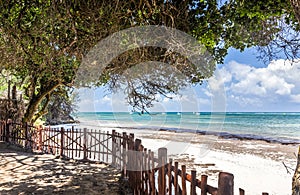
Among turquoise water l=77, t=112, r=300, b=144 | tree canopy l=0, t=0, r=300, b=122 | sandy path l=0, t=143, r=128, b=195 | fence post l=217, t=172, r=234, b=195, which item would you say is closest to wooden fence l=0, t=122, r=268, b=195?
fence post l=217, t=172, r=234, b=195

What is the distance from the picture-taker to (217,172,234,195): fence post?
191 centimetres

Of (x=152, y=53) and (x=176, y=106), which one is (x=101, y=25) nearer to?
(x=152, y=53)

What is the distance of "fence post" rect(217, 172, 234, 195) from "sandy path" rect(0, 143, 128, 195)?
3.80 metres

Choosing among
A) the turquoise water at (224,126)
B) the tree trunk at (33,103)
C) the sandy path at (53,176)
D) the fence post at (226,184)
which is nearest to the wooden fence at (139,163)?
the fence post at (226,184)

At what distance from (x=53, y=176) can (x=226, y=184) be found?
5937 millimetres

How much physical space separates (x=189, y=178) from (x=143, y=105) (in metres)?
4.56

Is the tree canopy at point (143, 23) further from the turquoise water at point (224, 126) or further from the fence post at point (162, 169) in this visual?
the turquoise water at point (224, 126)

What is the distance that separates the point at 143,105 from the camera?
23.1ft

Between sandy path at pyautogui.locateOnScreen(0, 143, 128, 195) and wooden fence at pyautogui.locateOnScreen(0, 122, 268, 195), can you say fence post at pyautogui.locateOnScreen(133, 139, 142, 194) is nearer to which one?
wooden fence at pyautogui.locateOnScreen(0, 122, 268, 195)

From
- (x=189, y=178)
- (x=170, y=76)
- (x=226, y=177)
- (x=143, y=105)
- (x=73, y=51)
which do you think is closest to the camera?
(x=226, y=177)

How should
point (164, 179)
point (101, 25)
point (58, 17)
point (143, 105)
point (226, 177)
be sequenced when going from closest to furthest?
point (226, 177) → point (164, 179) → point (58, 17) → point (101, 25) → point (143, 105)

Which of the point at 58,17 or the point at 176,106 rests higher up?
the point at 58,17

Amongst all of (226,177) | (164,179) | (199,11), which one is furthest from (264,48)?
(226,177)

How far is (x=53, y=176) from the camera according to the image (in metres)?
6.73
